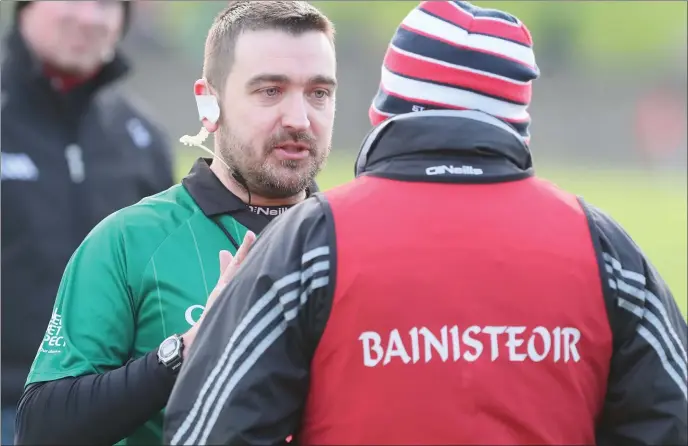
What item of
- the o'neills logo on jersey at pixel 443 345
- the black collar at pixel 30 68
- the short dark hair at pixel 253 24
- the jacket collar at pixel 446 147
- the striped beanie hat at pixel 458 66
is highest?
the black collar at pixel 30 68

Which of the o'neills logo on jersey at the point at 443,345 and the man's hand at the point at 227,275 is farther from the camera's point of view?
the man's hand at the point at 227,275

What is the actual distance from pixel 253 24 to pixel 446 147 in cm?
89

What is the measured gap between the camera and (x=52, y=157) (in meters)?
3.91

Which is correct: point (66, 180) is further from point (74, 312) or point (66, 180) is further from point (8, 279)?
point (74, 312)

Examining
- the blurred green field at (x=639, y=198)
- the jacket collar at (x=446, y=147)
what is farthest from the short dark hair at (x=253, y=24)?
the blurred green field at (x=639, y=198)

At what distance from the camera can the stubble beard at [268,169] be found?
247cm

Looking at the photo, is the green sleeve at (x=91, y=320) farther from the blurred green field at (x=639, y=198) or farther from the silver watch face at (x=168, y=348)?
the blurred green field at (x=639, y=198)

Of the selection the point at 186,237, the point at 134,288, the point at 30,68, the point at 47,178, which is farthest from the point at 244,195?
the point at 30,68

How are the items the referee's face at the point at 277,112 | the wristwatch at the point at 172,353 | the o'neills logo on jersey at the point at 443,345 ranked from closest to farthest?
the o'neills logo on jersey at the point at 443,345 < the wristwatch at the point at 172,353 < the referee's face at the point at 277,112

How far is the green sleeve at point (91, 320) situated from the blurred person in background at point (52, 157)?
4.83ft

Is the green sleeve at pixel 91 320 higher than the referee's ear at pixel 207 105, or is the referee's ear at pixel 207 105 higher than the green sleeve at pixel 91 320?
the referee's ear at pixel 207 105

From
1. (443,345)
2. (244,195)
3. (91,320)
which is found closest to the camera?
(443,345)

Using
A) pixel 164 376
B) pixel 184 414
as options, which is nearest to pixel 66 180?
pixel 164 376

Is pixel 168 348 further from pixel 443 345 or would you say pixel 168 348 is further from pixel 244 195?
pixel 443 345
